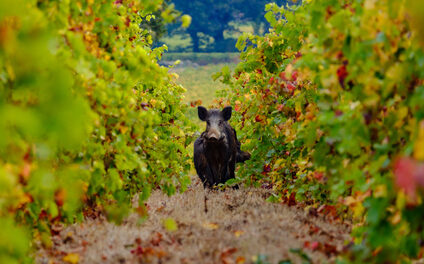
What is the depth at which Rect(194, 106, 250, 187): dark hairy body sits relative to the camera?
10086 millimetres

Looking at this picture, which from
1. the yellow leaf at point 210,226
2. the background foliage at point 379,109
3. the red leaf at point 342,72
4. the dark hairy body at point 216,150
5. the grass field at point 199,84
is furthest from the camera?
the grass field at point 199,84

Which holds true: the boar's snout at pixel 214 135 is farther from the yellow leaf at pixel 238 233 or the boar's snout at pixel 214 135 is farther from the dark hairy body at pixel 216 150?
the yellow leaf at pixel 238 233

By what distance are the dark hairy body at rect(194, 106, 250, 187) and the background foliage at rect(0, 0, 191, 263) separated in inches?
134

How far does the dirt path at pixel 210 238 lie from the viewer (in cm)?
450

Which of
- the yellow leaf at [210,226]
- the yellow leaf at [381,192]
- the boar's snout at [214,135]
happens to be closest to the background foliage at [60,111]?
the yellow leaf at [210,226]

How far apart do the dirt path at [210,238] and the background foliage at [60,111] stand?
353mm

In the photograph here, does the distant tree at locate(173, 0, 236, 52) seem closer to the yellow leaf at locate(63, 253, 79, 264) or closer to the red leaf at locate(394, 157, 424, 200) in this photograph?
the yellow leaf at locate(63, 253, 79, 264)

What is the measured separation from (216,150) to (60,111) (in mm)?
7665

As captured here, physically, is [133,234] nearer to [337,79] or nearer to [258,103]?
[337,79]

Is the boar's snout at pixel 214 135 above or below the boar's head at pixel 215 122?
below

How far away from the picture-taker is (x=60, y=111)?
8.56 ft

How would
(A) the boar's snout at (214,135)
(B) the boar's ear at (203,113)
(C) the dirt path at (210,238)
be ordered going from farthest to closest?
(B) the boar's ear at (203,113) → (A) the boar's snout at (214,135) → (C) the dirt path at (210,238)

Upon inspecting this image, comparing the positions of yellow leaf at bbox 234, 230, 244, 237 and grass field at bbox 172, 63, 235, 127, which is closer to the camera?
yellow leaf at bbox 234, 230, 244, 237

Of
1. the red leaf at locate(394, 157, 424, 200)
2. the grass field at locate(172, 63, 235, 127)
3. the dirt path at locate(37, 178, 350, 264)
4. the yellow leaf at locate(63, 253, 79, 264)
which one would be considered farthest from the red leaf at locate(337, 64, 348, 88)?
the grass field at locate(172, 63, 235, 127)
